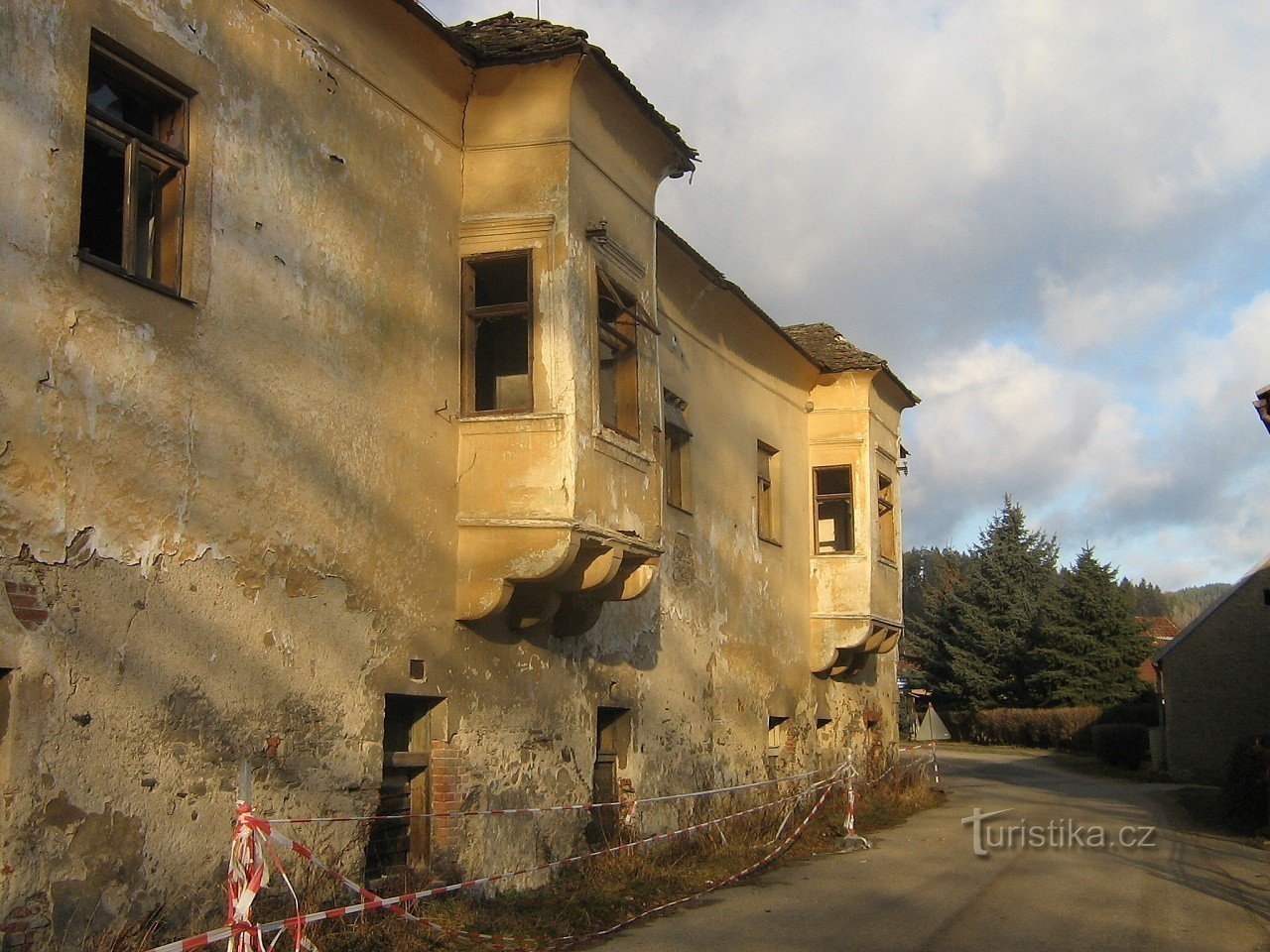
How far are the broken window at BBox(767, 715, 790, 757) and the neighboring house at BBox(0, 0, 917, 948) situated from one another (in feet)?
9.12

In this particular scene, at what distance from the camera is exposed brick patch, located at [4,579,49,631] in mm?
6195

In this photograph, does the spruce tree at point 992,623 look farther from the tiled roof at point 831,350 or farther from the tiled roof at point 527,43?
the tiled roof at point 527,43

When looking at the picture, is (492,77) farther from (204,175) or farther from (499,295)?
(204,175)

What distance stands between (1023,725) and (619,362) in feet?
133

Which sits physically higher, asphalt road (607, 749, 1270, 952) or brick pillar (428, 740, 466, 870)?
brick pillar (428, 740, 466, 870)

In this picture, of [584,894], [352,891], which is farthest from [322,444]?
[584,894]

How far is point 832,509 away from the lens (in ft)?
69.4

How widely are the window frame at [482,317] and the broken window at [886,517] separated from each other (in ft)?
37.7

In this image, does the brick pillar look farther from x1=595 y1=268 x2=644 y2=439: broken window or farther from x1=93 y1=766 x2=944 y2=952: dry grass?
x1=595 y1=268 x2=644 y2=439: broken window

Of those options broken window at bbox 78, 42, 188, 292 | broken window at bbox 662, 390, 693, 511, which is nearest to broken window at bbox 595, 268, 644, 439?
broken window at bbox 662, 390, 693, 511

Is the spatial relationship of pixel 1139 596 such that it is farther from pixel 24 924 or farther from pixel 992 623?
pixel 24 924

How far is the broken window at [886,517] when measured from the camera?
20.9 meters

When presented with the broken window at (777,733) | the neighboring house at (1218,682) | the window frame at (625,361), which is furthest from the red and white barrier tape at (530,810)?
the neighboring house at (1218,682)

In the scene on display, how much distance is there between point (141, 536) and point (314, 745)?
2.07 m
